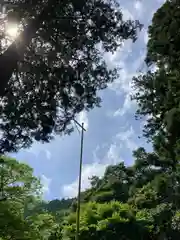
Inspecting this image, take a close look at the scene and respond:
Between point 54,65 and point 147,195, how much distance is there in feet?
93.2

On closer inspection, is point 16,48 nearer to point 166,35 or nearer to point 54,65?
point 54,65

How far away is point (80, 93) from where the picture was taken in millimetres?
12211

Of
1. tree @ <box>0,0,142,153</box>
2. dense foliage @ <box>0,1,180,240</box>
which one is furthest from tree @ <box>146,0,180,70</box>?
tree @ <box>0,0,142,153</box>

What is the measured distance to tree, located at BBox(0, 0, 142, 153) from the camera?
10.6 m

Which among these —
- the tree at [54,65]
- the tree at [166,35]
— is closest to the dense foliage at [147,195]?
the tree at [166,35]

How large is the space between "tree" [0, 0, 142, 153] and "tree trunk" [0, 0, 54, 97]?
24 millimetres

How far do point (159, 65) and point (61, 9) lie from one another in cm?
1175

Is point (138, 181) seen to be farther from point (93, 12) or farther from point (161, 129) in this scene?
point (93, 12)

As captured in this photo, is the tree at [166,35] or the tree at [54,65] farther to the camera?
the tree at [166,35]

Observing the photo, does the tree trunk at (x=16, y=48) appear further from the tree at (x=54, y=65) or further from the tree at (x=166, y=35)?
the tree at (x=166, y=35)

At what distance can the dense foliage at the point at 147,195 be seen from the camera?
19250 millimetres

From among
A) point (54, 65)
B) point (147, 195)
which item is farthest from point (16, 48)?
point (147, 195)

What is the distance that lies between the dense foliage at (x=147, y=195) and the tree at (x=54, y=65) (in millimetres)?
6943

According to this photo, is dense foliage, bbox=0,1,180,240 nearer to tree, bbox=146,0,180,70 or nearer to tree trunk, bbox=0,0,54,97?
tree, bbox=146,0,180,70
